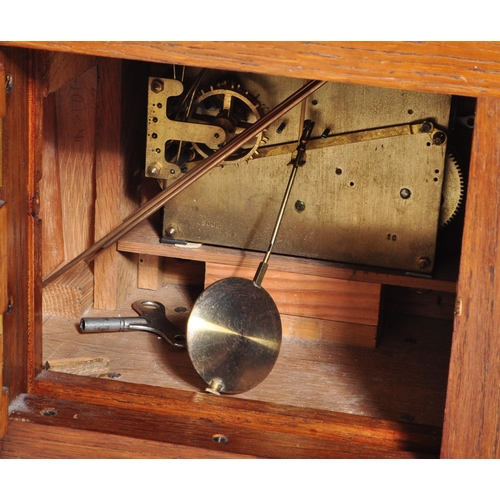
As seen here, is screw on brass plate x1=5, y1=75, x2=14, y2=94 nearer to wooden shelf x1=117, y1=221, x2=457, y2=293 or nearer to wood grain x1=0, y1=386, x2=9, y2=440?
wood grain x1=0, y1=386, x2=9, y2=440

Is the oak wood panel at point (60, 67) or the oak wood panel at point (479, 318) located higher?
the oak wood panel at point (60, 67)

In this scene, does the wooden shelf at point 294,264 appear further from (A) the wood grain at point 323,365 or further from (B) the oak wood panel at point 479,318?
(B) the oak wood panel at point 479,318

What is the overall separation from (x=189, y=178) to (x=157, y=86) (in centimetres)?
19

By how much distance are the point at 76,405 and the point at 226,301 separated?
12.9 inches

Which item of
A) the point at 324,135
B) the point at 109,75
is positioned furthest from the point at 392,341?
the point at 109,75

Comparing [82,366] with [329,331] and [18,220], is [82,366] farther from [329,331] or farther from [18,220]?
[329,331]

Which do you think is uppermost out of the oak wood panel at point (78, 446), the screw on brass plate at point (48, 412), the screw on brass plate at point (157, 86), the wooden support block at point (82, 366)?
the screw on brass plate at point (157, 86)

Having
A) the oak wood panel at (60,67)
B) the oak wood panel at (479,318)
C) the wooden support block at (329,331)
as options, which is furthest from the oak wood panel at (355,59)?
the wooden support block at (329,331)

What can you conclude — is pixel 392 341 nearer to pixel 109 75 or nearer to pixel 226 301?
pixel 226 301

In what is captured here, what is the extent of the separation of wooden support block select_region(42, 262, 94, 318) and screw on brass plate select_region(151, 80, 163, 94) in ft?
1.47

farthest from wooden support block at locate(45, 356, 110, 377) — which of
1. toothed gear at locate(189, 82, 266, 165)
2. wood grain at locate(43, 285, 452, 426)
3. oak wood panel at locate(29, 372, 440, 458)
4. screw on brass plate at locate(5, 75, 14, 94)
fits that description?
screw on brass plate at locate(5, 75, 14, 94)

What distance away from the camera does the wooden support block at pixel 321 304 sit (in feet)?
6.66

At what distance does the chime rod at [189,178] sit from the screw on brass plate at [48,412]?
0.49m

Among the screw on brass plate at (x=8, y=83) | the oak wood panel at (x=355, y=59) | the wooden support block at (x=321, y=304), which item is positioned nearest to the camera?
the oak wood panel at (x=355, y=59)
